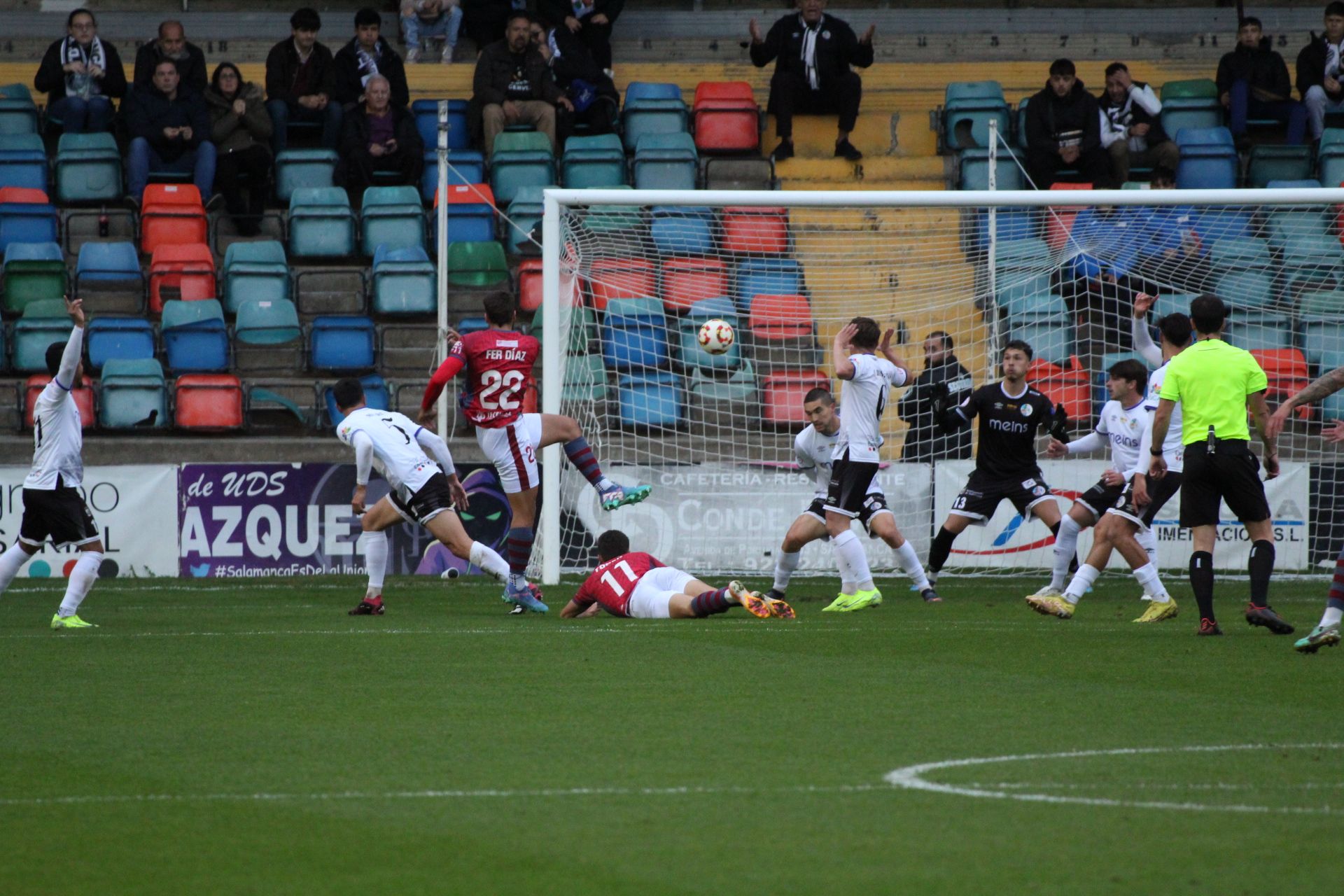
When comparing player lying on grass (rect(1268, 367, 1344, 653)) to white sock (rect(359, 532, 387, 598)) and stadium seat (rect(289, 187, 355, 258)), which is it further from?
stadium seat (rect(289, 187, 355, 258))

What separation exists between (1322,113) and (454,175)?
1025 centimetres

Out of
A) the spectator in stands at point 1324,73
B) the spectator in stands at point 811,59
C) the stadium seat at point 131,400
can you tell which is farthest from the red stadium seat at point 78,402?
the spectator in stands at point 1324,73

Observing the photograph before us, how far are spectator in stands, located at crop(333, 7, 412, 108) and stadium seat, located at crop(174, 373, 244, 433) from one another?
4.19 metres

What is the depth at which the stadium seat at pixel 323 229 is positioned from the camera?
18828mm

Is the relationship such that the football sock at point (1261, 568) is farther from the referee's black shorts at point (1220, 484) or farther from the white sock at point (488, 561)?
the white sock at point (488, 561)

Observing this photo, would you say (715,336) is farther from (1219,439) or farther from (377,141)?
(377,141)

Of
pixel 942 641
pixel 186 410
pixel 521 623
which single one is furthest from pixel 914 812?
pixel 186 410

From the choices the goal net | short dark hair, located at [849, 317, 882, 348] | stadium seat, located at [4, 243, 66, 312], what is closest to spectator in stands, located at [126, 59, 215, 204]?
stadium seat, located at [4, 243, 66, 312]

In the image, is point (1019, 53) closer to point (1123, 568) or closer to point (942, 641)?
point (1123, 568)

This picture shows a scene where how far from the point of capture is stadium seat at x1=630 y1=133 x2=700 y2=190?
19.2 m

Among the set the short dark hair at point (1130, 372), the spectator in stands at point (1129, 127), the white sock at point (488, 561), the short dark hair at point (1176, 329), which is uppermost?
the spectator in stands at point (1129, 127)

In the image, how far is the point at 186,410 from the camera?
1689 cm

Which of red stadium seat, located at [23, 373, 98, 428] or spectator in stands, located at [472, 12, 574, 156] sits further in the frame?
spectator in stands, located at [472, 12, 574, 156]

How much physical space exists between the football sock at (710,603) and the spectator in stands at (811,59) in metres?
10.4
